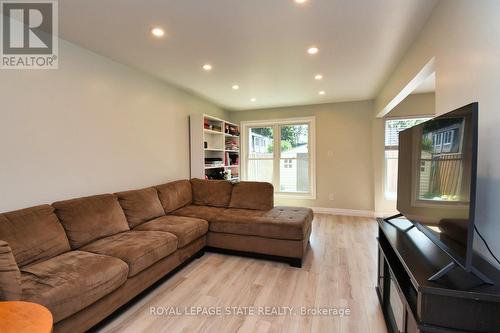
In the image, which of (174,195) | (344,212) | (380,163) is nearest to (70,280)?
(174,195)

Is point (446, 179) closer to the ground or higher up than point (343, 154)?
closer to the ground

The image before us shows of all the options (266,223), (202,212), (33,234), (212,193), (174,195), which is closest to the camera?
(33,234)

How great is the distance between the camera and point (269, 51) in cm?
264

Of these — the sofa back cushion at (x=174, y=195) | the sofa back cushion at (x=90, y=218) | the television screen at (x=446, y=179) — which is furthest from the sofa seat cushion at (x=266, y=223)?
the television screen at (x=446, y=179)

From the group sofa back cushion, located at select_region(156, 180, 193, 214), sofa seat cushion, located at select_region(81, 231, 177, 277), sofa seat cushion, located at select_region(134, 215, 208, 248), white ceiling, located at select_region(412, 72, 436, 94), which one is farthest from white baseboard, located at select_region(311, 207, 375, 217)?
sofa seat cushion, located at select_region(81, 231, 177, 277)

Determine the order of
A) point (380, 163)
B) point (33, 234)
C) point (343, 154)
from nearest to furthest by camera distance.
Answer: point (33, 234), point (380, 163), point (343, 154)

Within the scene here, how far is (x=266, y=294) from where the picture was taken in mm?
2182

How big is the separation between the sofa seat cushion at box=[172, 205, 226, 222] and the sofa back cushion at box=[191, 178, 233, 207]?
15cm

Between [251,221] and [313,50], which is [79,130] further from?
[313,50]

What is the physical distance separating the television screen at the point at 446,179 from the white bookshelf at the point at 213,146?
3.22m

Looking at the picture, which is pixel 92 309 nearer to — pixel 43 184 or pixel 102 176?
pixel 43 184

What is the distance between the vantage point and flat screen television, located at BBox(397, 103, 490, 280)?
1.06 m

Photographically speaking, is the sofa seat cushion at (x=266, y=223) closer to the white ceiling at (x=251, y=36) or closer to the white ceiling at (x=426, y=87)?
the white ceiling at (x=251, y=36)

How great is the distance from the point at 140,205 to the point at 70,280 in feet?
4.46
